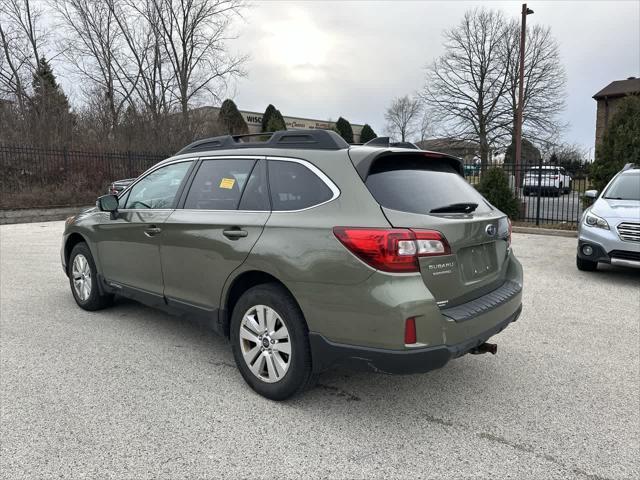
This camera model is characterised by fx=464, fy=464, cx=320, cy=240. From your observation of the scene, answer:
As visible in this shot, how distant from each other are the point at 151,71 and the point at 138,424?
28828 millimetres

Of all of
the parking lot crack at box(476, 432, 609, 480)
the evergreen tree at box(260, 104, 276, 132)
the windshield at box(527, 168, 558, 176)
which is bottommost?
the parking lot crack at box(476, 432, 609, 480)

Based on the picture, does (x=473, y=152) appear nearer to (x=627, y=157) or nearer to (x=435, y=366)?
(x=627, y=157)

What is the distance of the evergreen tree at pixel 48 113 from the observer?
20.3m

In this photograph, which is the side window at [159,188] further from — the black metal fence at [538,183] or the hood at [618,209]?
the black metal fence at [538,183]

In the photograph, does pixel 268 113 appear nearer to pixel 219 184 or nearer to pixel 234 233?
pixel 219 184

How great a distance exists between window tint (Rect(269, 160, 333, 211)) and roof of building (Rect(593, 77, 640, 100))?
49.8 metres

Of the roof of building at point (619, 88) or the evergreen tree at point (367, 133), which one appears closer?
the roof of building at point (619, 88)

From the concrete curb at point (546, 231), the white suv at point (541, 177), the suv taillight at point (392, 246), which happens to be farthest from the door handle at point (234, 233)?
the white suv at point (541, 177)

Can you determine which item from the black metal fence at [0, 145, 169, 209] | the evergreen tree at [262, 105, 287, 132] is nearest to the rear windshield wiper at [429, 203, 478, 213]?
the black metal fence at [0, 145, 169, 209]

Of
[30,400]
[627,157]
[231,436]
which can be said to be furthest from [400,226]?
[627,157]

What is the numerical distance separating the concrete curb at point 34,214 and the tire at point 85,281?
1264 cm

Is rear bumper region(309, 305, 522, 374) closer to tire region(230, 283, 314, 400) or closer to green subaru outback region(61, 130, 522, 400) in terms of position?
green subaru outback region(61, 130, 522, 400)

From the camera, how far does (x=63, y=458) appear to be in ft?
→ 8.18

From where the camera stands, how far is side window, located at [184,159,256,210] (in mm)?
3484
